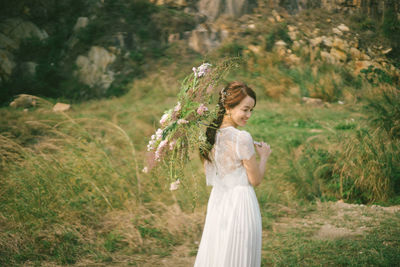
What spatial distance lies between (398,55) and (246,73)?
19.0 ft

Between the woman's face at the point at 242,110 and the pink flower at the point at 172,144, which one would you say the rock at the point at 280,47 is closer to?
the woman's face at the point at 242,110

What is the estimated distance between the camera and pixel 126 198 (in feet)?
16.6

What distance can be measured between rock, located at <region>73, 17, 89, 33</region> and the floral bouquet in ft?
40.9

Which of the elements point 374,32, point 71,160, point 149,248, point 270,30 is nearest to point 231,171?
point 149,248

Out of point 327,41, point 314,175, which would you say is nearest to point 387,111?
point 314,175

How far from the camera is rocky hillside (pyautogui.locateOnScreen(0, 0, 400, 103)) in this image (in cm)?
1265

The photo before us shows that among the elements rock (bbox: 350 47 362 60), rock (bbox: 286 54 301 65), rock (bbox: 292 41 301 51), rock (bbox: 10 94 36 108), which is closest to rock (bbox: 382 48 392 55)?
rock (bbox: 350 47 362 60)

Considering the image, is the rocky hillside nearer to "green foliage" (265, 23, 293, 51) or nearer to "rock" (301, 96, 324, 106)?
"green foliage" (265, 23, 293, 51)

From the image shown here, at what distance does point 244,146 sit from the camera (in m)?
2.32

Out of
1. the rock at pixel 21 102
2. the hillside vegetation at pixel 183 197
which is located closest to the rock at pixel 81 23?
the rock at pixel 21 102

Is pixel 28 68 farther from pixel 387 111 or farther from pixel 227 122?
pixel 227 122

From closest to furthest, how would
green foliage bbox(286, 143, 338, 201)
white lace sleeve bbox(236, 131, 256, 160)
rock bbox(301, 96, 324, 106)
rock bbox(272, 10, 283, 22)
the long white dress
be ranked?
white lace sleeve bbox(236, 131, 256, 160), the long white dress, green foliage bbox(286, 143, 338, 201), rock bbox(301, 96, 324, 106), rock bbox(272, 10, 283, 22)

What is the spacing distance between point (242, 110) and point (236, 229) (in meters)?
0.75

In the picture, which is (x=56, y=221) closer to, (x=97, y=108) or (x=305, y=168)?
(x=305, y=168)
